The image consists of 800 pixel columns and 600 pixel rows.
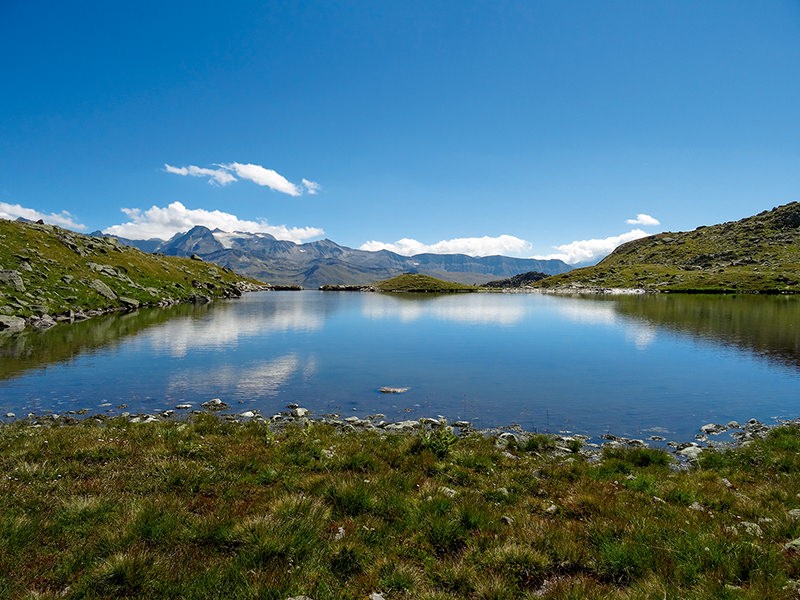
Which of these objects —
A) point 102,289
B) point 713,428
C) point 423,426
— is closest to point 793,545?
point 423,426

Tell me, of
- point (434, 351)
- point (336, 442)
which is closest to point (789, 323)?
point (434, 351)

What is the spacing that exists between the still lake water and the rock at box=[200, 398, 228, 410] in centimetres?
71

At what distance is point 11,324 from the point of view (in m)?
51.8

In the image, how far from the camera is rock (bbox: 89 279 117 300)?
79.9 m

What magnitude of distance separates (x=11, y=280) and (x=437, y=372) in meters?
70.5

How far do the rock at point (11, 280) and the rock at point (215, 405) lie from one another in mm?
59938

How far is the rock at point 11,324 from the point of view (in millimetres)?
50803

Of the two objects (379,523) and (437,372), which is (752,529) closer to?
(379,523)

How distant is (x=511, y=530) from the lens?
33.4 feet

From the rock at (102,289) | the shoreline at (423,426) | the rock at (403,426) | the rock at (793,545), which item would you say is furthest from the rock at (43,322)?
the rock at (793,545)

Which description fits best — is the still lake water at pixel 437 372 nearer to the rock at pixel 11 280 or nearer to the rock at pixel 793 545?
the rock at pixel 793 545

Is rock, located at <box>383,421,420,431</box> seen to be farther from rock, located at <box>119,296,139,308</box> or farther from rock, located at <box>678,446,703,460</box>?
rock, located at <box>119,296,139,308</box>

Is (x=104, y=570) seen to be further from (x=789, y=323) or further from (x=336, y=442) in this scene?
(x=789, y=323)

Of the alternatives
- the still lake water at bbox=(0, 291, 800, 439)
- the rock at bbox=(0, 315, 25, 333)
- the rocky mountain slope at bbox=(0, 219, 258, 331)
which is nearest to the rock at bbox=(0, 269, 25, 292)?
the rocky mountain slope at bbox=(0, 219, 258, 331)
